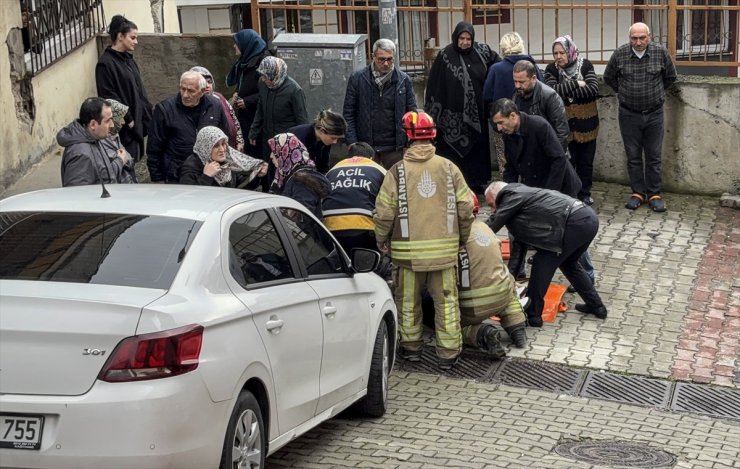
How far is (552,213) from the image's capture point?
9.89 meters

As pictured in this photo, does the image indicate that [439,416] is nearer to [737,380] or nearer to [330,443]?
[330,443]

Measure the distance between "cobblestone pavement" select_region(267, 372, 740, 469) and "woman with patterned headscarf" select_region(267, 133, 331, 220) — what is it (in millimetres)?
1409

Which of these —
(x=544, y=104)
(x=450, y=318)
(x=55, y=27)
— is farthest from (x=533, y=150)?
(x=55, y=27)

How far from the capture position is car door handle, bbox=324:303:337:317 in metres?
7.11

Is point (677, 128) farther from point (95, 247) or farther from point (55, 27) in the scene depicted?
point (95, 247)

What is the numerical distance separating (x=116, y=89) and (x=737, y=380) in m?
6.13

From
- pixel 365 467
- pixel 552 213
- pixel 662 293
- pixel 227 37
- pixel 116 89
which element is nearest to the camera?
pixel 365 467

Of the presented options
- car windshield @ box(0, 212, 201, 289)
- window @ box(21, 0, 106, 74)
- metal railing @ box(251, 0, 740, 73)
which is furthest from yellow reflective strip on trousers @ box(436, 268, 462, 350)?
window @ box(21, 0, 106, 74)

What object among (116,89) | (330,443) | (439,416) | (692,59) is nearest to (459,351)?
(439,416)

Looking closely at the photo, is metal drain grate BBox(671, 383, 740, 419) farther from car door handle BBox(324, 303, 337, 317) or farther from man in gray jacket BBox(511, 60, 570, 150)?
man in gray jacket BBox(511, 60, 570, 150)

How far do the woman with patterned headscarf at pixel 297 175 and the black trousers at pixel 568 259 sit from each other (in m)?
1.78

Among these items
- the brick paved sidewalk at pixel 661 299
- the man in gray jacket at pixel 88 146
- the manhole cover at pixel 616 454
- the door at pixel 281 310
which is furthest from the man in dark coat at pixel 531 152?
the door at pixel 281 310

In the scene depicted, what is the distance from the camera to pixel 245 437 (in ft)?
20.2

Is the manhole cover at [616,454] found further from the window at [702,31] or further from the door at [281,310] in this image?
the window at [702,31]
